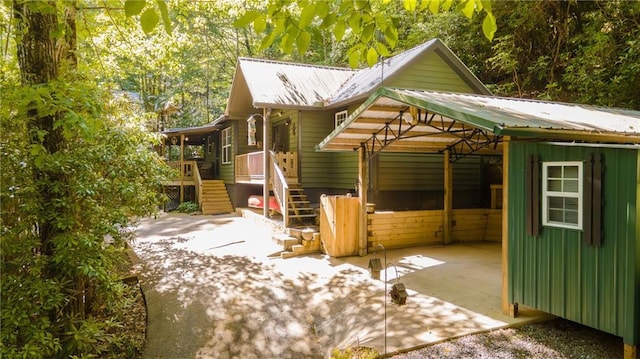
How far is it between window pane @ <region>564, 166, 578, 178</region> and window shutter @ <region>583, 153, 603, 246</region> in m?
0.18

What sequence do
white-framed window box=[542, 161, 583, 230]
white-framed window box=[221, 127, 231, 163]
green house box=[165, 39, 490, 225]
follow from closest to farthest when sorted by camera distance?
white-framed window box=[542, 161, 583, 230]
green house box=[165, 39, 490, 225]
white-framed window box=[221, 127, 231, 163]

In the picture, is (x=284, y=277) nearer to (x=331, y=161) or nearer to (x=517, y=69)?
(x=331, y=161)

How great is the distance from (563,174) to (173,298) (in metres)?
6.16

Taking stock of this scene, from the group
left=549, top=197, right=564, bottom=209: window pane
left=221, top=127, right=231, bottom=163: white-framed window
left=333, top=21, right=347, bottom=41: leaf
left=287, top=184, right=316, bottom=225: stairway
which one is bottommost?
left=287, top=184, right=316, bottom=225: stairway

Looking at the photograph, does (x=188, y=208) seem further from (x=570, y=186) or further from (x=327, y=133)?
(x=570, y=186)

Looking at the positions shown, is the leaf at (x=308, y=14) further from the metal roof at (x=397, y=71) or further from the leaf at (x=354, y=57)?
the metal roof at (x=397, y=71)

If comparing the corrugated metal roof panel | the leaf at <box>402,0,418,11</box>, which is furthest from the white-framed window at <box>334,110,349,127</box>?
the leaf at <box>402,0,418,11</box>

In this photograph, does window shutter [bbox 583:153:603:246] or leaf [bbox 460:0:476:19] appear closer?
leaf [bbox 460:0:476:19]

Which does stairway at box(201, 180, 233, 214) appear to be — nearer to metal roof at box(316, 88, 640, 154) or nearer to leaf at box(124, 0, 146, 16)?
metal roof at box(316, 88, 640, 154)

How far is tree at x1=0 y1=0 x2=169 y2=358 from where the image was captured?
400 centimetres

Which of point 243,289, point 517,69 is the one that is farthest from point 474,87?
point 243,289

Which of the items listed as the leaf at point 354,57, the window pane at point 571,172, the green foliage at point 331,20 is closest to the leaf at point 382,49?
the green foliage at point 331,20

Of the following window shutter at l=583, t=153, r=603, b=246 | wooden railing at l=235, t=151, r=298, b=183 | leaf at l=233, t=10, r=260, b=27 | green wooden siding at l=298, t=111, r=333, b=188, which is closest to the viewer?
leaf at l=233, t=10, r=260, b=27

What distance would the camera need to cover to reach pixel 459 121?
5.44 meters
